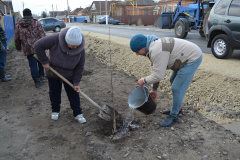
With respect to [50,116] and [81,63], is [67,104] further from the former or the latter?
[81,63]

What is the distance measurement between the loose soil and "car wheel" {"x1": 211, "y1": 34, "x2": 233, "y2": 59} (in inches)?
95.8

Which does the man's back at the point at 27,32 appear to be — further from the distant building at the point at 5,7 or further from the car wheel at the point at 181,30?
the car wheel at the point at 181,30

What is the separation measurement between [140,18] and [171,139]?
86.5 feet

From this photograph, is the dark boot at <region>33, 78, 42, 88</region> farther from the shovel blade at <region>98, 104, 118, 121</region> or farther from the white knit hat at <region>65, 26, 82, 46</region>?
the white knit hat at <region>65, 26, 82, 46</region>

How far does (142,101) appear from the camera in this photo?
3211mm

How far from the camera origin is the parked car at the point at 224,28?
5.27 m

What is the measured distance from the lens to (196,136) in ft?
9.48

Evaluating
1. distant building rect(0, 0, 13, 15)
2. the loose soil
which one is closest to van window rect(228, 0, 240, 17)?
the loose soil

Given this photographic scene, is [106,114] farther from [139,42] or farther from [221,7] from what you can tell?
[221,7]

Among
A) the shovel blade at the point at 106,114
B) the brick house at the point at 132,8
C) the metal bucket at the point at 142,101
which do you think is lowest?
the shovel blade at the point at 106,114

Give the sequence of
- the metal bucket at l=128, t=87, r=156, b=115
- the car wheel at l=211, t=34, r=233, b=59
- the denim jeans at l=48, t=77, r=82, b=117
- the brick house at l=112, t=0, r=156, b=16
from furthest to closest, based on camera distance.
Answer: the brick house at l=112, t=0, r=156, b=16
the car wheel at l=211, t=34, r=233, b=59
the denim jeans at l=48, t=77, r=82, b=117
the metal bucket at l=128, t=87, r=156, b=115

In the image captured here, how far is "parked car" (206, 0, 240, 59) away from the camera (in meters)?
5.27

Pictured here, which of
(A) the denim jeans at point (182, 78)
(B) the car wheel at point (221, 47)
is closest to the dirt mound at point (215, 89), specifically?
(B) the car wheel at point (221, 47)

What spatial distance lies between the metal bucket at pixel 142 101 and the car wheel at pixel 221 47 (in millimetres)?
3476
